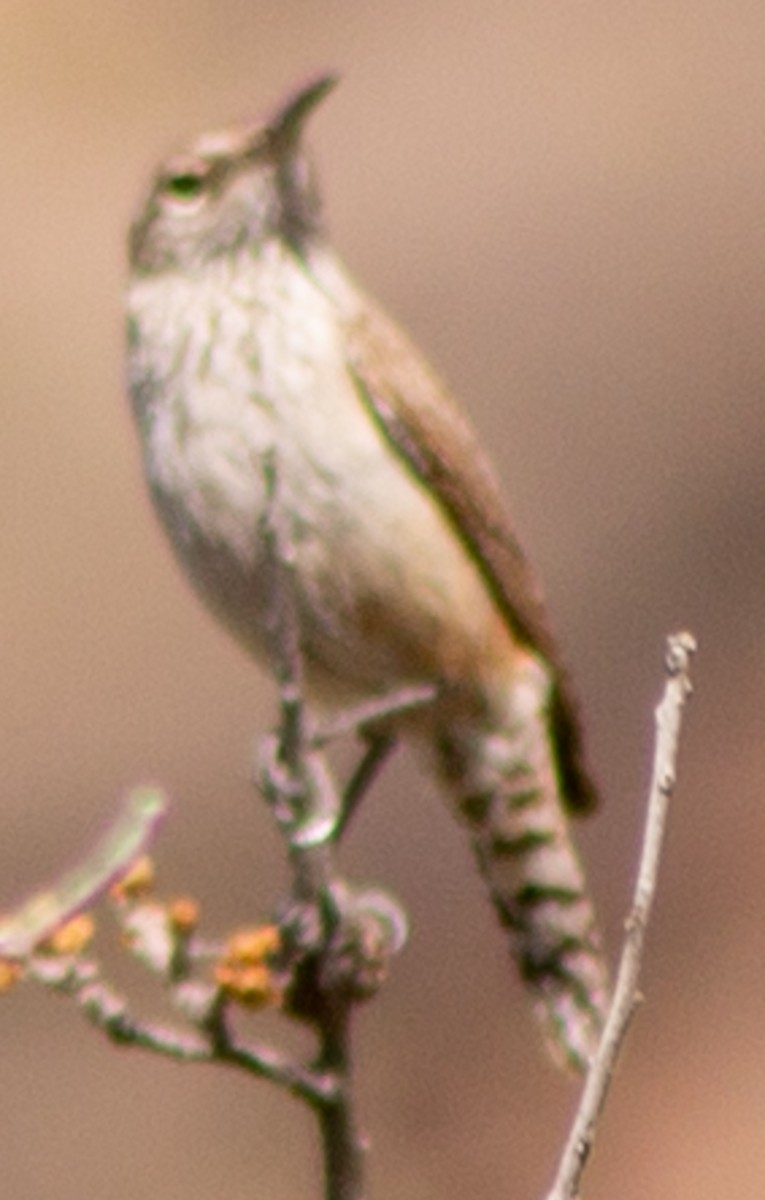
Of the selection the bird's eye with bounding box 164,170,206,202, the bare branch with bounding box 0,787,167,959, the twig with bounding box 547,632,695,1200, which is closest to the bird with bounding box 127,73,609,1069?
the bird's eye with bounding box 164,170,206,202

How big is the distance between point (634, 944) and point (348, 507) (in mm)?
1747

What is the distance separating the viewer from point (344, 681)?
4469 mm

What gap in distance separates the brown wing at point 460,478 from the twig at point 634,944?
177cm

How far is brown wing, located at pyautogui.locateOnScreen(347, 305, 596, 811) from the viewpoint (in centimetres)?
448

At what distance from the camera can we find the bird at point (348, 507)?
13.9 feet

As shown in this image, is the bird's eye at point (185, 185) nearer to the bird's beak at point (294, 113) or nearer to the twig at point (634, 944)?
the bird's beak at point (294, 113)

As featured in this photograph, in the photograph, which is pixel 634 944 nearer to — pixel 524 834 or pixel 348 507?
pixel 348 507

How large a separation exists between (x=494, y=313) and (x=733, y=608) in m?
1.16

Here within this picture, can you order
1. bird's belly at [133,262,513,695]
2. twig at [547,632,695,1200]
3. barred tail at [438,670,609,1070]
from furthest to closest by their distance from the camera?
barred tail at [438,670,609,1070] < bird's belly at [133,262,513,695] < twig at [547,632,695,1200]

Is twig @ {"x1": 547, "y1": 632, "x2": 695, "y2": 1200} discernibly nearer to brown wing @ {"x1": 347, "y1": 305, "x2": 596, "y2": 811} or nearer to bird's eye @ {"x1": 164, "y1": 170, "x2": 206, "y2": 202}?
brown wing @ {"x1": 347, "y1": 305, "x2": 596, "y2": 811}

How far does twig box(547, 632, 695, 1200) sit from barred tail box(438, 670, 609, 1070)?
5.97 ft

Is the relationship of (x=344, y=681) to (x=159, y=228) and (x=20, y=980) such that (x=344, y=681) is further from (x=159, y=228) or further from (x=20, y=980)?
(x=20, y=980)

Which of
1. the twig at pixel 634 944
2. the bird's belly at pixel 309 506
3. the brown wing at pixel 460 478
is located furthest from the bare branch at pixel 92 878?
the brown wing at pixel 460 478

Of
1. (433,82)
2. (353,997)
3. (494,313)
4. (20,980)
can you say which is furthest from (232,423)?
(433,82)
